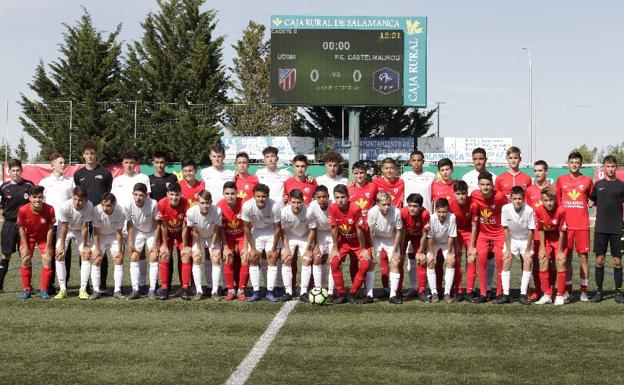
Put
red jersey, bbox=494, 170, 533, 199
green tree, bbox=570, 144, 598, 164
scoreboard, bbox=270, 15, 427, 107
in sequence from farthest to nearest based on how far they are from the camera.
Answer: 1. green tree, bbox=570, 144, 598, 164
2. scoreboard, bbox=270, 15, 427, 107
3. red jersey, bbox=494, 170, 533, 199

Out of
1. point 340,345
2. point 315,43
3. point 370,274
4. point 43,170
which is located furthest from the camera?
point 43,170

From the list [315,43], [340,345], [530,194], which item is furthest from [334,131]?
[340,345]

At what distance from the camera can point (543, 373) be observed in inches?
222

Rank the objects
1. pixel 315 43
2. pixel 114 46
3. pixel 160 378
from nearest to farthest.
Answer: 1. pixel 160 378
2. pixel 315 43
3. pixel 114 46

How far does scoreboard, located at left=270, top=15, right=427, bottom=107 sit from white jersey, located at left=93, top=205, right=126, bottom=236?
1622cm

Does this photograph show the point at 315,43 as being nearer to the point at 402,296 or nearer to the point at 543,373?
the point at 402,296

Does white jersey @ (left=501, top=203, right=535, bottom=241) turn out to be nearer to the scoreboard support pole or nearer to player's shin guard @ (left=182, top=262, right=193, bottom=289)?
player's shin guard @ (left=182, top=262, right=193, bottom=289)

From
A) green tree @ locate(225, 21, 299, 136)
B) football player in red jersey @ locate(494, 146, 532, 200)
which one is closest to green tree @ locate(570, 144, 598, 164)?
green tree @ locate(225, 21, 299, 136)

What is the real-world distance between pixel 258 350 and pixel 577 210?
15.7ft

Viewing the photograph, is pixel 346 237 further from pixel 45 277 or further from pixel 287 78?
pixel 287 78

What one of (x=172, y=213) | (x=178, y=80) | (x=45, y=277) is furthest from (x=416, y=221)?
(x=178, y=80)

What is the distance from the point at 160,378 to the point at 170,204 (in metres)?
3.98

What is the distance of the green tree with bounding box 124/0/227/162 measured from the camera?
36.2 meters

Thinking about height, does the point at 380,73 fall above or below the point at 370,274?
above
